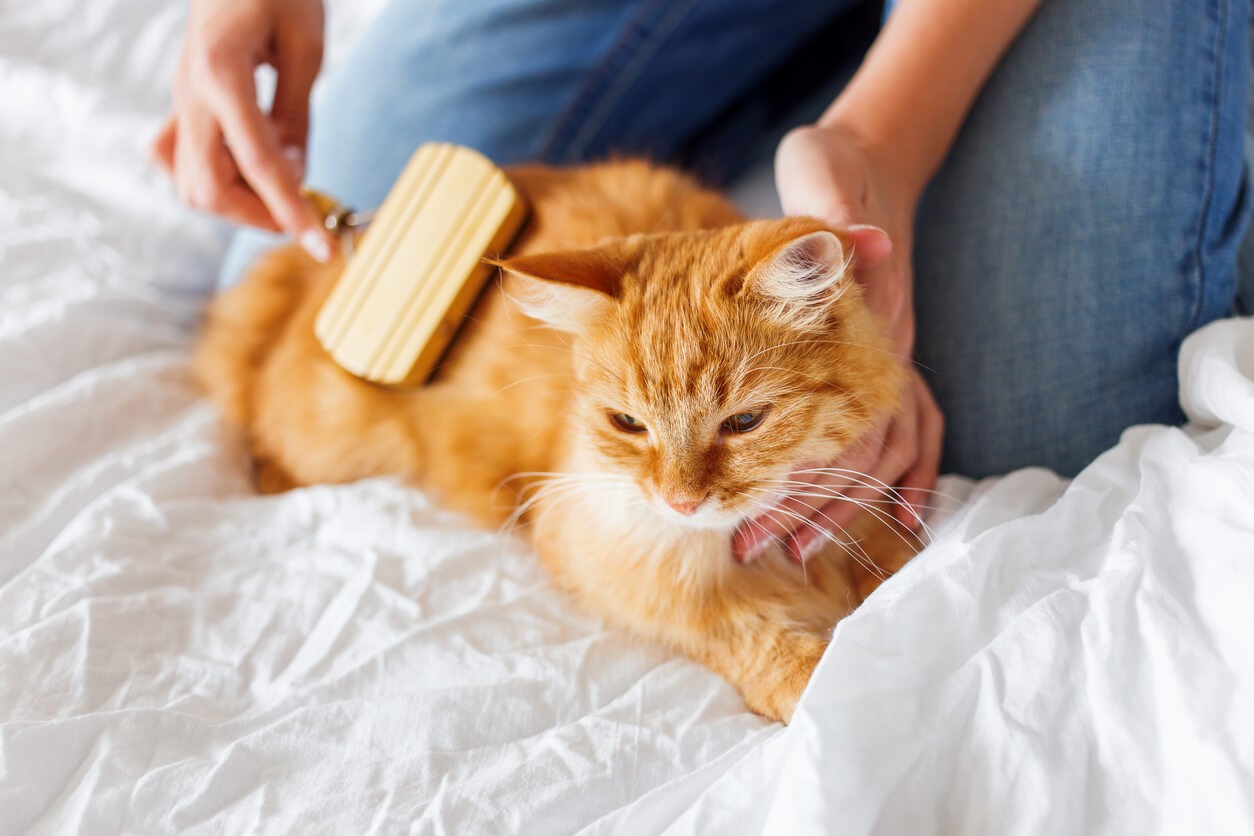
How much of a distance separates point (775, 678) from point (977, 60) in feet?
3.71

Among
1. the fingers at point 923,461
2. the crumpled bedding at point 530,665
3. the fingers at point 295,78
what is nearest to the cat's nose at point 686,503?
the crumpled bedding at point 530,665

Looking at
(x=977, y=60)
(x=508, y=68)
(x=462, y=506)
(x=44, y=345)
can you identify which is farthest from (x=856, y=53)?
(x=44, y=345)

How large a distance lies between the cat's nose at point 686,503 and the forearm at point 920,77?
2.33ft

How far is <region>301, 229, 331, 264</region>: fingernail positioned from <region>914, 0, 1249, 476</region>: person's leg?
1157 mm

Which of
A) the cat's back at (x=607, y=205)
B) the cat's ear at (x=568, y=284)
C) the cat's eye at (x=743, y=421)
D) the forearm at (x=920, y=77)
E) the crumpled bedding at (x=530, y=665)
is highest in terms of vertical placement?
the forearm at (x=920, y=77)

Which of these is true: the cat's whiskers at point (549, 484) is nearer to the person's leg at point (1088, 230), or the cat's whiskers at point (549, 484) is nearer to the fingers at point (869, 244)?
the fingers at point (869, 244)

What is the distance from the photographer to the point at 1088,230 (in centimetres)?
144

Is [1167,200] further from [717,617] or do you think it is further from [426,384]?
[426,384]

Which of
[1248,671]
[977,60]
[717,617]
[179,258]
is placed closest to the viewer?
[1248,671]

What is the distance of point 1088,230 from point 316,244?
139 cm

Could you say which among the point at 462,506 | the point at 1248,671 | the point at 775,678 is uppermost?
the point at 1248,671

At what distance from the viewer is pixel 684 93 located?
1936 millimetres

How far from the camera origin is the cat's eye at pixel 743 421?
114 cm

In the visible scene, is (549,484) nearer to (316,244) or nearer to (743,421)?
(743,421)
